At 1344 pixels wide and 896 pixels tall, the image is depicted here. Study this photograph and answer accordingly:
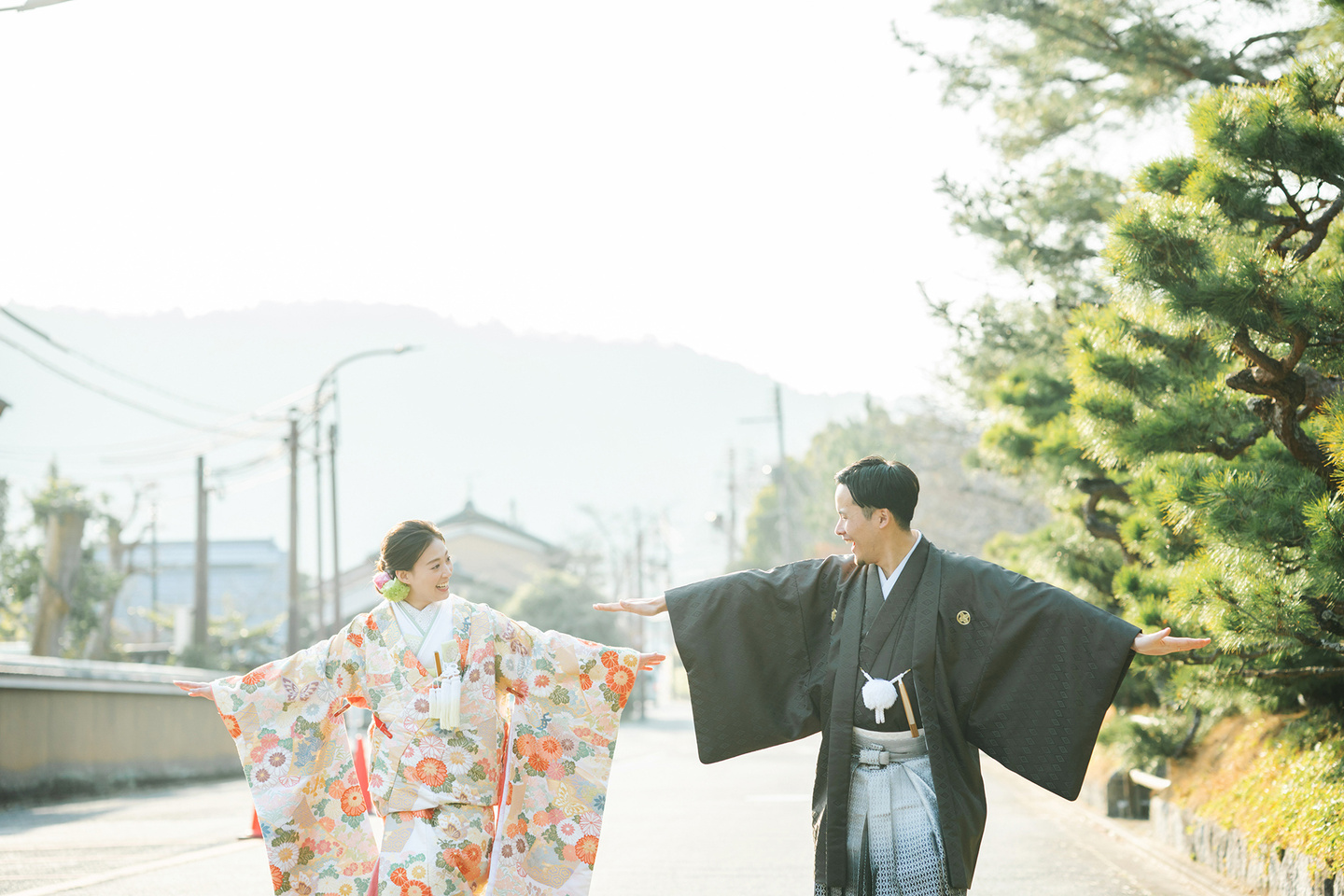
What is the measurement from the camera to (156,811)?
12312 mm

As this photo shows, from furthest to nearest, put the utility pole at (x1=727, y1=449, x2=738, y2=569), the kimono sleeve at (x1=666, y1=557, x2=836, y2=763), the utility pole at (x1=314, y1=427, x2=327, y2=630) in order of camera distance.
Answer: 1. the utility pole at (x1=727, y1=449, x2=738, y2=569)
2. the utility pole at (x1=314, y1=427, x2=327, y2=630)
3. the kimono sleeve at (x1=666, y1=557, x2=836, y2=763)

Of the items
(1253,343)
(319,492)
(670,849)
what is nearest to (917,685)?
(1253,343)

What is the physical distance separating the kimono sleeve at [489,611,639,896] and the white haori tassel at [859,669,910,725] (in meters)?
1.43

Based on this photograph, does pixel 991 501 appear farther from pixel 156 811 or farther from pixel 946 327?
pixel 156 811

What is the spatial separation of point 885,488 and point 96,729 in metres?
13.5

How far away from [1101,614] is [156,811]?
1091 cm

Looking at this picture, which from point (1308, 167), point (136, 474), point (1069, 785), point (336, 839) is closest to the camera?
point (1069, 785)

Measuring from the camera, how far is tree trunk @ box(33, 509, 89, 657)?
20.3m

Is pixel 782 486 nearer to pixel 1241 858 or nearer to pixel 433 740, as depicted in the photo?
pixel 1241 858

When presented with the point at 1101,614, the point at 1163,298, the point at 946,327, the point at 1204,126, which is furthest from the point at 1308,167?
the point at 946,327

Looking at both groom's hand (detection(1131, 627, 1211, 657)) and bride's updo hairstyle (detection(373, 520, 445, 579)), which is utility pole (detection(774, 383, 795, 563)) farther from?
groom's hand (detection(1131, 627, 1211, 657))

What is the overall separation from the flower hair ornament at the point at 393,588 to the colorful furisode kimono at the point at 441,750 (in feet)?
0.24

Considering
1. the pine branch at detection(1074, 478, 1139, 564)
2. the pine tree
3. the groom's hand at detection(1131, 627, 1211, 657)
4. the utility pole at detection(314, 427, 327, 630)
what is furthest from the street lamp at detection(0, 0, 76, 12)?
the utility pole at detection(314, 427, 327, 630)

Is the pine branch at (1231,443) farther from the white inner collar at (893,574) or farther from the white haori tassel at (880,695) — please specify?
the white haori tassel at (880,695)
